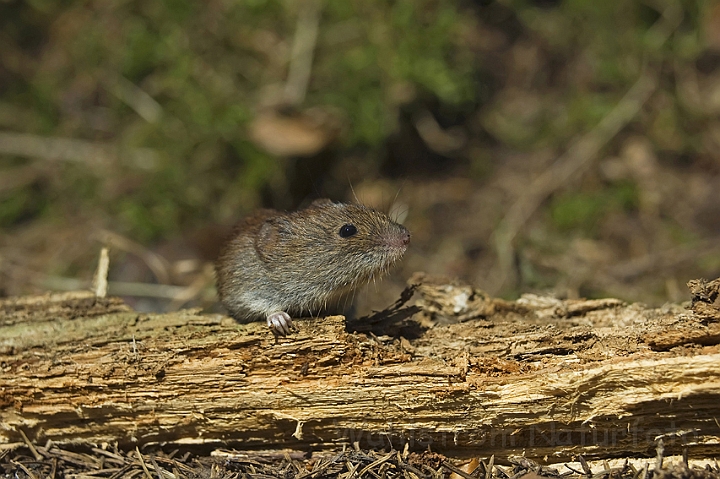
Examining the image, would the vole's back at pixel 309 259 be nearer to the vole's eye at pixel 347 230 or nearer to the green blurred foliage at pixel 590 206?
the vole's eye at pixel 347 230

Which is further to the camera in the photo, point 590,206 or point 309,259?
point 590,206

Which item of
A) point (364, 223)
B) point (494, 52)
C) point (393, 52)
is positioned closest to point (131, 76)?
point (393, 52)

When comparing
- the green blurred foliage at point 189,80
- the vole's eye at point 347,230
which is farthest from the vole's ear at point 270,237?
the green blurred foliage at point 189,80

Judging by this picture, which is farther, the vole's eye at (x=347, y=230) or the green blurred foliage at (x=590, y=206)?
the green blurred foliage at (x=590, y=206)

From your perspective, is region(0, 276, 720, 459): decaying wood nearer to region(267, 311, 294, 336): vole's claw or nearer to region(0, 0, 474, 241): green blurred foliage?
region(267, 311, 294, 336): vole's claw

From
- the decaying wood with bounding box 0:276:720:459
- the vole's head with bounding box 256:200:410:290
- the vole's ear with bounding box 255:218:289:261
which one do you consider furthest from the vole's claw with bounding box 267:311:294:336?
the vole's ear with bounding box 255:218:289:261

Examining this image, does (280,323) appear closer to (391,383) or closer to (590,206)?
(391,383)

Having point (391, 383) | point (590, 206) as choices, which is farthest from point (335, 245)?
point (590, 206)
